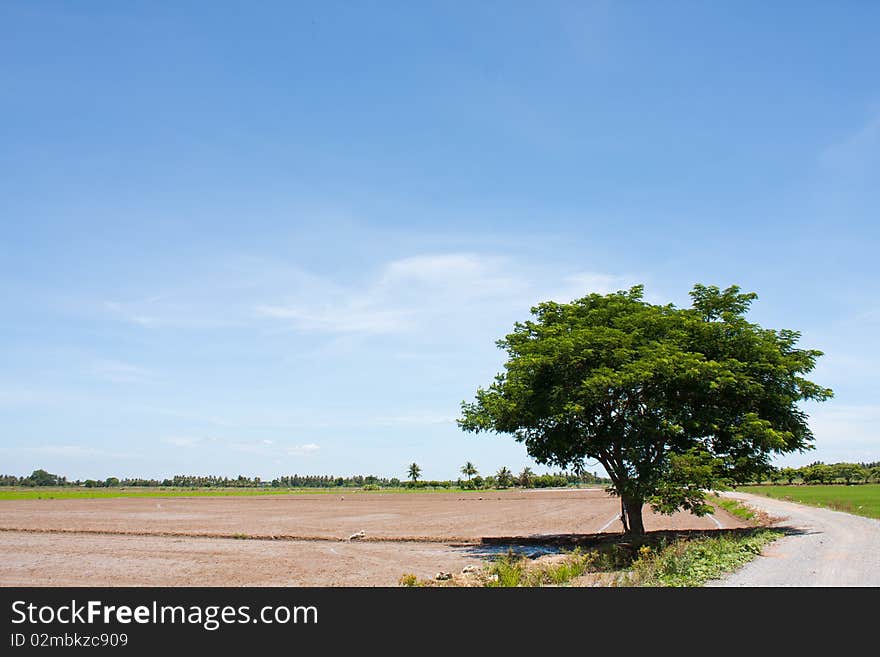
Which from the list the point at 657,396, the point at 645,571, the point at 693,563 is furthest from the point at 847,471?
the point at 645,571

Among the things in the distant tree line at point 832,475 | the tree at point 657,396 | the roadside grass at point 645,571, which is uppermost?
the tree at point 657,396

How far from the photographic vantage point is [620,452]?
3192cm

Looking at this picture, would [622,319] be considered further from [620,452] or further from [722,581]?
[722,581]

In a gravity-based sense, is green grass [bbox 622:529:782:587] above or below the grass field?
above

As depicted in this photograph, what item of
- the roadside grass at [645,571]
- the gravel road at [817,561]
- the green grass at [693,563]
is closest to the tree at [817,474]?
the gravel road at [817,561]

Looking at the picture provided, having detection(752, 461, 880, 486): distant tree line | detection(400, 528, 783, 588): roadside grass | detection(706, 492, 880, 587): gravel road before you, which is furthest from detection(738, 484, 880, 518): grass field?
detection(752, 461, 880, 486): distant tree line

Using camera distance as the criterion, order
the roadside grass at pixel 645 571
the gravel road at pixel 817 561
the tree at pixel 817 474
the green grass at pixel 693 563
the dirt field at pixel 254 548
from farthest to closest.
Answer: the tree at pixel 817 474 < the dirt field at pixel 254 548 < the roadside grass at pixel 645 571 < the green grass at pixel 693 563 < the gravel road at pixel 817 561

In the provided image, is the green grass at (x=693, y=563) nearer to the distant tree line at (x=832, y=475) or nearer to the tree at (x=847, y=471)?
the distant tree line at (x=832, y=475)

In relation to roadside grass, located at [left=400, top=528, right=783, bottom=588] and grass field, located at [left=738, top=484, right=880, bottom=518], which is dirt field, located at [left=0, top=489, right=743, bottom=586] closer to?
roadside grass, located at [left=400, top=528, right=783, bottom=588]

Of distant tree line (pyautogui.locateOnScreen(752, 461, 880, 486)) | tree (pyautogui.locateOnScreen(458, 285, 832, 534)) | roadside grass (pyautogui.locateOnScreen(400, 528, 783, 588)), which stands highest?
tree (pyautogui.locateOnScreen(458, 285, 832, 534))

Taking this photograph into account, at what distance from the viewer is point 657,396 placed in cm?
3069

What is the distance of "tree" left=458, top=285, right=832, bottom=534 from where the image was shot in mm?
29047

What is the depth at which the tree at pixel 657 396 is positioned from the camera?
29.0 m
